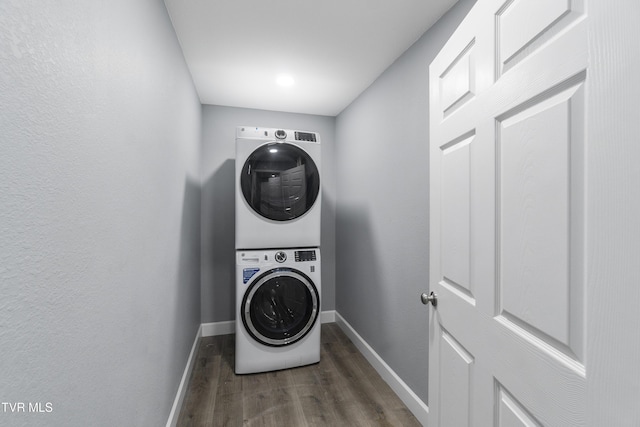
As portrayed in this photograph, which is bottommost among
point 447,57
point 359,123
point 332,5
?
point 447,57

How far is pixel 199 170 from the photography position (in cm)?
291

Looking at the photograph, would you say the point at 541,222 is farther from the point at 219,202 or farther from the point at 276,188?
the point at 219,202

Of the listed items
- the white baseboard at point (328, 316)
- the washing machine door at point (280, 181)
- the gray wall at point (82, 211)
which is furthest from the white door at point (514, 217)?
the white baseboard at point (328, 316)

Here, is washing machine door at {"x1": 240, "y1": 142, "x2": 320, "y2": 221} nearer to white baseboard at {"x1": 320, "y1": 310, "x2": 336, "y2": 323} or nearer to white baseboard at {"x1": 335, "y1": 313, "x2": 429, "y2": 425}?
white baseboard at {"x1": 335, "y1": 313, "x2": 429, "y2": 425}

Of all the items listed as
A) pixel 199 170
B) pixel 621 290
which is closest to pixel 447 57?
pixel 621 290

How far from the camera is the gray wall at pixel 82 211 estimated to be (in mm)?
519

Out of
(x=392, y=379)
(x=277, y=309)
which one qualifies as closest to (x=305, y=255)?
(x=277, y=309)

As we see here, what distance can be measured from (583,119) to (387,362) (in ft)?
6.92

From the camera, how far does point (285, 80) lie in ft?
8.05

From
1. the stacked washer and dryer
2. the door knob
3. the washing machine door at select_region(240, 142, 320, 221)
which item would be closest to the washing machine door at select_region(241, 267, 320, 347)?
the stacked washer and dryer

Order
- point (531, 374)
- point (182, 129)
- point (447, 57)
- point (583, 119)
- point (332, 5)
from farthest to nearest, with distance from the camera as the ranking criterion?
1. point (182, 129)
2. point (332, 5)
3. point (447, 57)
4. point (531, 374)
5. point (583, 119)

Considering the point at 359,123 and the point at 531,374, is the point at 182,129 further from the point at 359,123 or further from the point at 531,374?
the point at 531,374

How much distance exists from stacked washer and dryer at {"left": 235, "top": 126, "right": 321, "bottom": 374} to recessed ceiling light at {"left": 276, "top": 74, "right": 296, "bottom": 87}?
1.43 ft

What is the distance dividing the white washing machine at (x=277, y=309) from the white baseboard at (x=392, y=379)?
17.4 inches
